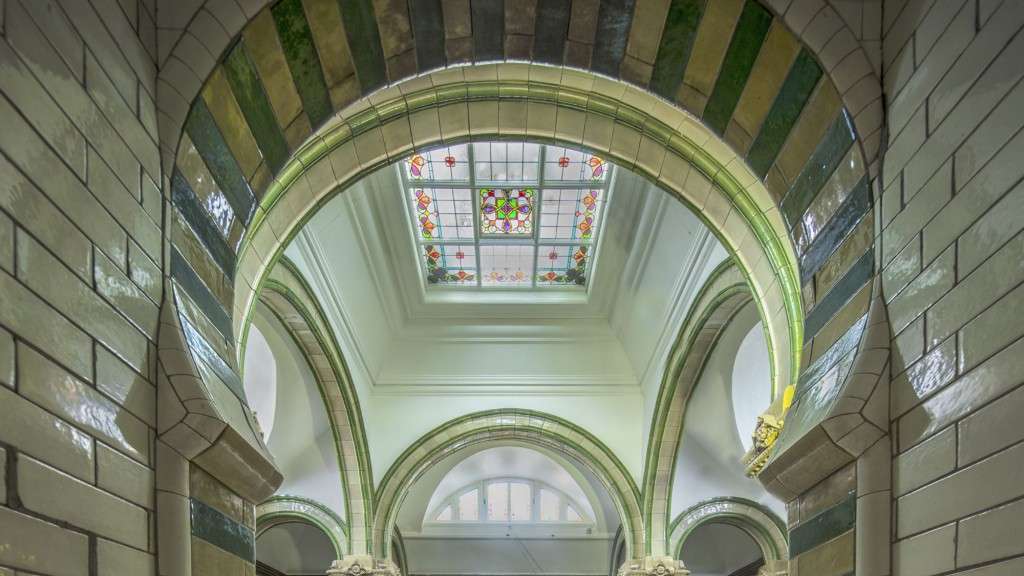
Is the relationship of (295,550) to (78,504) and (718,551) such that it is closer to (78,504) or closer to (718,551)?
(718,551)

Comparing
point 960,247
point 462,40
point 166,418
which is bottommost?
point 166,418

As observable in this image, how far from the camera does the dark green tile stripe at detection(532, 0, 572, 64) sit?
3621 millimetres

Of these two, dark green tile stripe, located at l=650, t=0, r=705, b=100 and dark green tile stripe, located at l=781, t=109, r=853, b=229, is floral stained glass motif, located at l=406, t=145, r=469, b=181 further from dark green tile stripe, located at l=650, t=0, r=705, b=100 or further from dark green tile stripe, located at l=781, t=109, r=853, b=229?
dark green tile stripe, located at l=781, t=109, r=853, b=229

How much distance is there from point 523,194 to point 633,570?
15.0ft

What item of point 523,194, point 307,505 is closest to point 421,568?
point 307,505

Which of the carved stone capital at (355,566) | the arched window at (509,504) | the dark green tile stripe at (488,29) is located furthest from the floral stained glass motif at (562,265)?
the dark green tile stripe at (488,29)

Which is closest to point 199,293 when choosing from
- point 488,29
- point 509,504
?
point 488,29

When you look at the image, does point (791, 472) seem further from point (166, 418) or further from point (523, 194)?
point (523, 194)

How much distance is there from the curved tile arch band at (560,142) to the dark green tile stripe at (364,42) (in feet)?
5.27

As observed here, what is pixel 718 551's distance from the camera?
15977 mm

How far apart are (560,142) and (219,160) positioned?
308 centimetres

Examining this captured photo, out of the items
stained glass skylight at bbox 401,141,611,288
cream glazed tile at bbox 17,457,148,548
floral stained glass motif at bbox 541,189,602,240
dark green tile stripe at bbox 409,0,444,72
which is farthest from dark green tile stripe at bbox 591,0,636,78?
floral stained glass motif at bbox 541,189,602,240

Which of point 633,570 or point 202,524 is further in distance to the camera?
point 633,570

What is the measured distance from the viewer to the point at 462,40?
3795mm
